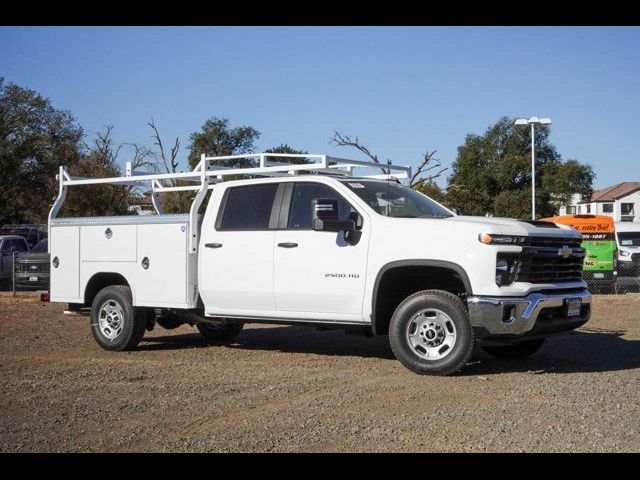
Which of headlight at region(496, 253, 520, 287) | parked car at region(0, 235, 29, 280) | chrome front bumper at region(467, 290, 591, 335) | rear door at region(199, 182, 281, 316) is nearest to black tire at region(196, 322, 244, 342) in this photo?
rear door at region(199, 182, 281, 316)

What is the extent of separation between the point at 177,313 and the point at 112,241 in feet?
4.17

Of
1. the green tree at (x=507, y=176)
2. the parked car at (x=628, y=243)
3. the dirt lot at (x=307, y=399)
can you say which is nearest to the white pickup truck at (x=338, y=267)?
the dirt lot at (x=307, y=399)

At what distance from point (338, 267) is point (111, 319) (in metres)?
3.52

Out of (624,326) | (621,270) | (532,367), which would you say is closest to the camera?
(532,367)

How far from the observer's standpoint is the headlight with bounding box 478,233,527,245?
7.85 metres

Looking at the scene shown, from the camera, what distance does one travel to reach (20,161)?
37281 mm

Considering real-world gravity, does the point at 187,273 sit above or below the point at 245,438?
above

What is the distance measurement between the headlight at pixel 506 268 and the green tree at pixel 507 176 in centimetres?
4197

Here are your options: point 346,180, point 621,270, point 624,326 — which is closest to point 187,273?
point 346,180

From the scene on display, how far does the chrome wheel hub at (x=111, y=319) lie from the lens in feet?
34.4

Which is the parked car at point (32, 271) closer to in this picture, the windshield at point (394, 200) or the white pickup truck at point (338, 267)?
the white pickup truck at point (338, 267)

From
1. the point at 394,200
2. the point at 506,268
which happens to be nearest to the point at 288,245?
the point at 394,200

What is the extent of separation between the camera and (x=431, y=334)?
8250 mm
